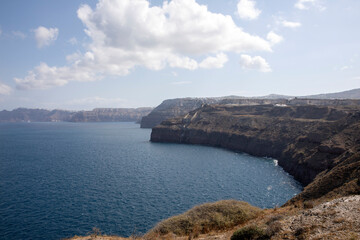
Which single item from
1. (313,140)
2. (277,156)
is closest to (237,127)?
(277,156)

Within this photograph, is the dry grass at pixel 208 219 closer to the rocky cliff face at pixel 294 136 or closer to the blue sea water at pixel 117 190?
the blue sea water at pixel 117 190

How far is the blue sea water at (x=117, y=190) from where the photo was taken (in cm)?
3569

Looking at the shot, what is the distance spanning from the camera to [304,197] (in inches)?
1217

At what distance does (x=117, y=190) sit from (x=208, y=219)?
29870 millimetres

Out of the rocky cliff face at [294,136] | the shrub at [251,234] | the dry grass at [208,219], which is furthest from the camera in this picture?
the rocky cliff face at [294,136]

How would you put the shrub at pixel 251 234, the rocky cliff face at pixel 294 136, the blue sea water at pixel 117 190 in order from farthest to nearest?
1. the rocky cliff face at pixel 294 136
2. the blue sea water at pixel 117 190
3. the shrub at pixel 251 234

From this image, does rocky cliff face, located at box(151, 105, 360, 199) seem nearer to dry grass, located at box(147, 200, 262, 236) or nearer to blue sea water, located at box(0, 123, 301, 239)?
blue sea water, located at box(0, 123, 301, 239)

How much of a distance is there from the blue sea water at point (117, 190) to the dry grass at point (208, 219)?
6004 mm

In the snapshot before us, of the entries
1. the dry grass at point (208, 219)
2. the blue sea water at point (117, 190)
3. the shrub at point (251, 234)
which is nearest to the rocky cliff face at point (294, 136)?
the blue sea water at point (117, 190)

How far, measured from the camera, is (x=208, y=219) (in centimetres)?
2617

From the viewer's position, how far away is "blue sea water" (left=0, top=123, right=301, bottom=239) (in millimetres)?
35688

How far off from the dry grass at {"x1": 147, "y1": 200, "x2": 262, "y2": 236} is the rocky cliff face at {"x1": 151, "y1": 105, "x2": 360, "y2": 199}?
10.8 meters

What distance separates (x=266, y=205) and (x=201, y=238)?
26419mm

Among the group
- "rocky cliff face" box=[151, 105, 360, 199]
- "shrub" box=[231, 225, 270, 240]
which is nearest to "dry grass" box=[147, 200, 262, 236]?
"shrub" box=[231, 225, 270, 240]
